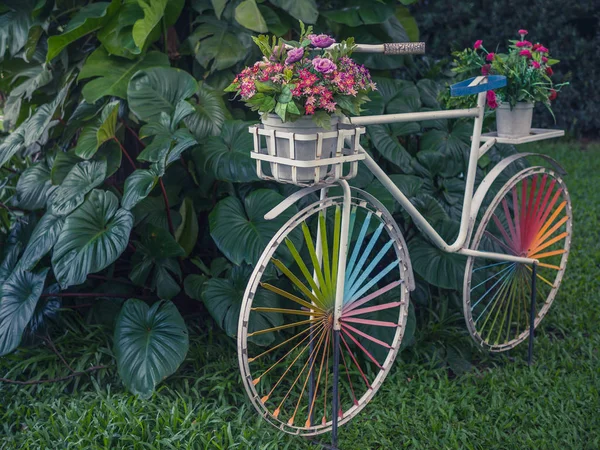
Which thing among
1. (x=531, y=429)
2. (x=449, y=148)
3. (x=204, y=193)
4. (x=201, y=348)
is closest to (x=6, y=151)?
(x=204, y=193)

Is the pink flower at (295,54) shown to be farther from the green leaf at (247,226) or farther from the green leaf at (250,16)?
the green leaf at (250,16)

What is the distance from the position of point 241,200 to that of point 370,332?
2.79 feet

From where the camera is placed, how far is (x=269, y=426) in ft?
8.79

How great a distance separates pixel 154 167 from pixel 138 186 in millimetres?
103

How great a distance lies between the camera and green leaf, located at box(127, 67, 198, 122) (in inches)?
124

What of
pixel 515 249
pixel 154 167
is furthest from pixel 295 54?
pixel 515 249

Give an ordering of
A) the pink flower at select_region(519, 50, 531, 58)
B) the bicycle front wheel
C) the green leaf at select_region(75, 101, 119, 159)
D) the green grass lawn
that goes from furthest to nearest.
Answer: the pink flower at select_region(519, 50, 531, 58)
the green leaf at select_region(75, 101, 119, 159)
the green grass lawn
the bicycle front wheel

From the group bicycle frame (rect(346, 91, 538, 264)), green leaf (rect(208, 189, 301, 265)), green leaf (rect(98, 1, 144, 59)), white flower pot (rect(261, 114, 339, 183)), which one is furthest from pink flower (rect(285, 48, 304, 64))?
green leaf (rect(98, 1, 144, 59))

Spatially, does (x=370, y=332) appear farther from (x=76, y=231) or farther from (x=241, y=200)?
(x=76, y=231)

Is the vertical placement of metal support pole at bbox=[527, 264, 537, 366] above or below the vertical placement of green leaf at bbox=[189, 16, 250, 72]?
below

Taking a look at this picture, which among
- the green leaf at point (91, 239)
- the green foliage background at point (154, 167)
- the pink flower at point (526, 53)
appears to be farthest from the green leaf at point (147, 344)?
the pink flower at point (526, 53)

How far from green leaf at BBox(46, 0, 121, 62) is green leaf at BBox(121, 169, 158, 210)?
84 centimetres

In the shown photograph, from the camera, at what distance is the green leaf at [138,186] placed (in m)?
2.83

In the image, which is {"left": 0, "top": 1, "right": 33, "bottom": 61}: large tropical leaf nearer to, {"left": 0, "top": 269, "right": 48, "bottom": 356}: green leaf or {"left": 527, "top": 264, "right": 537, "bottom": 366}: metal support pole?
{"left": 0, "top": 269, "right": 48, "bottom": 356}: green leaf
